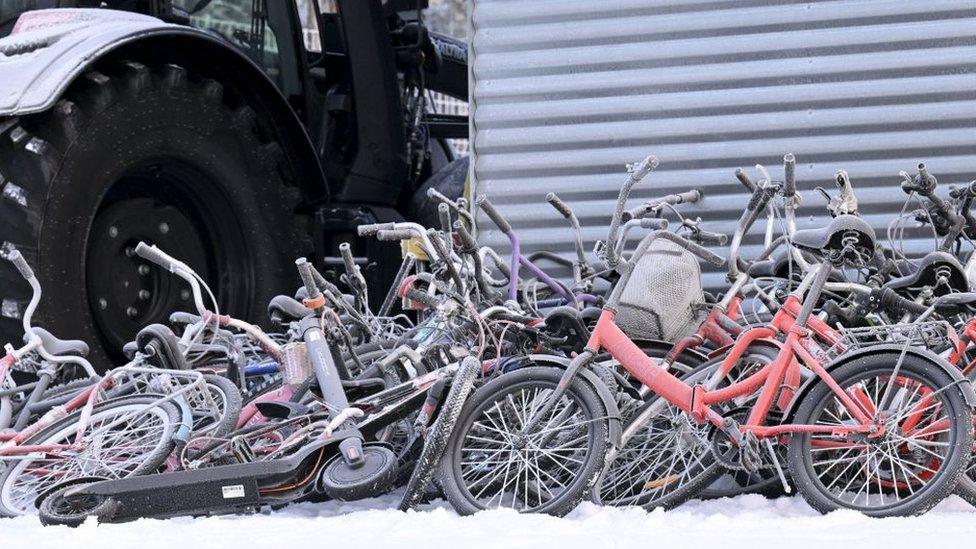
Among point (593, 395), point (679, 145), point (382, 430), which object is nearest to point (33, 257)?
point (382, 430)

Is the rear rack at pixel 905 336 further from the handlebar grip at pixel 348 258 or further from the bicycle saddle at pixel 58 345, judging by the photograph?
the bicycle saddle at pixel 58 345

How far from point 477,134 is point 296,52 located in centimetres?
117

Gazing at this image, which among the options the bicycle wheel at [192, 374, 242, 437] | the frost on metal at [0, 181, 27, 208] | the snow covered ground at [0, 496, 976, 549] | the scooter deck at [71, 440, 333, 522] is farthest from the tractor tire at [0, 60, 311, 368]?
the snow covered ground at [0, 496, 976, 549]

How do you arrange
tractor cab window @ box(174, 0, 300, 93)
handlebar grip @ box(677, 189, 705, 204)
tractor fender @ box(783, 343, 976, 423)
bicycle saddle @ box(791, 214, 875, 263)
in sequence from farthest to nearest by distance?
1. tractor cab window @ box(174, 0, 300, 93)
2. handlebar grip @ box(677, 189, 705, 204)
3. bicycle saddle @ box(791, 214, 875, 263)
4. tractor fender @ box(783, 343, 976, 423)

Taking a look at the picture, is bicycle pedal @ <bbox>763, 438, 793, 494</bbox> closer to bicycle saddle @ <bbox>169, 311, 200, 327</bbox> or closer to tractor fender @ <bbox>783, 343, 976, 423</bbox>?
tractor fender @ <bbox>783, 343, 976, 423</bbox>

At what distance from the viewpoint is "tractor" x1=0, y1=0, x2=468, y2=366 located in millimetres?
5238

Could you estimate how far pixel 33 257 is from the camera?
5156mm

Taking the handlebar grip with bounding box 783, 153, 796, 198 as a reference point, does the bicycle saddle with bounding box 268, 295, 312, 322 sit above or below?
below

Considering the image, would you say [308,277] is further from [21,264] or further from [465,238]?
[21,264]

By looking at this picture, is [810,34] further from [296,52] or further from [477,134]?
[296,52]

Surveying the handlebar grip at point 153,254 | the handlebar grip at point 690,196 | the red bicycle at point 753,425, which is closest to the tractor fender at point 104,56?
the handlebar grip at point 153,254

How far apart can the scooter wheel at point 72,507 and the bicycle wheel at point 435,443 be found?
921mm

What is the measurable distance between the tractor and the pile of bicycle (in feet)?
0.92

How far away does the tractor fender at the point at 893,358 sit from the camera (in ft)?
13.3
